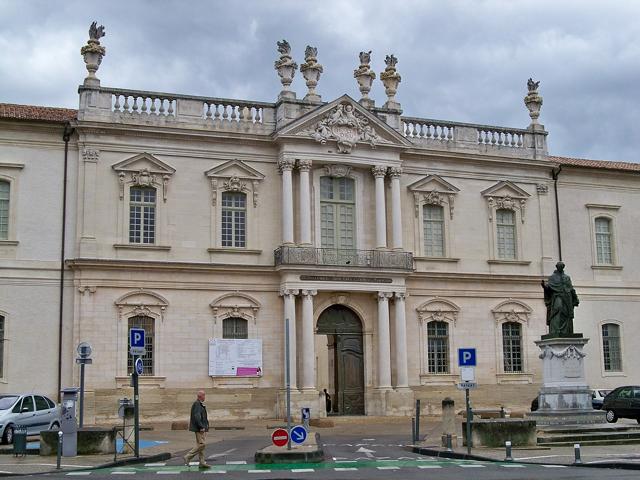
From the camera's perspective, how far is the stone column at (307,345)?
108 feet

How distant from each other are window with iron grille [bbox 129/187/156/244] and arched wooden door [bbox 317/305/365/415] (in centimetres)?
724

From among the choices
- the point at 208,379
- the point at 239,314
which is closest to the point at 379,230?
the point at 239,314

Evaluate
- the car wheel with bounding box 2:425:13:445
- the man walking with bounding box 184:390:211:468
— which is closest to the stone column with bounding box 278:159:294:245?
the car wheel with bounding box 2:425:13:445

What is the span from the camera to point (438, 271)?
36.2 meters

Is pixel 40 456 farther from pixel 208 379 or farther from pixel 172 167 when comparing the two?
pixel 172 167

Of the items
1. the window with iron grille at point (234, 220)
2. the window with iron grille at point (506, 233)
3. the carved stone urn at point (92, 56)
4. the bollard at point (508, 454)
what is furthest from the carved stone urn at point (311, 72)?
the bollard at point (508, 454)

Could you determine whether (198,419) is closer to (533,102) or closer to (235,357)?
(235,357)

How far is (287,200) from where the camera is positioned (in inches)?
1328

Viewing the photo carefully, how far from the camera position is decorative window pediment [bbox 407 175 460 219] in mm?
36469

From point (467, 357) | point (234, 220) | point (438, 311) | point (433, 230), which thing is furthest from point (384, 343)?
point (467, 357)

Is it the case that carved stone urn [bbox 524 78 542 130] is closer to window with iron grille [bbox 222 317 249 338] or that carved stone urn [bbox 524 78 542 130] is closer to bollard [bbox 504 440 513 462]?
window with iron grille [bbox 222 317 249 338]

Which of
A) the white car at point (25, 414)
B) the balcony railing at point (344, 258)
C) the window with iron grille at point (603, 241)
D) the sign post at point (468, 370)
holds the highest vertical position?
the window with iron grille at point (603, 241)

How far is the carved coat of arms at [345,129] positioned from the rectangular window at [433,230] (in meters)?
3.84

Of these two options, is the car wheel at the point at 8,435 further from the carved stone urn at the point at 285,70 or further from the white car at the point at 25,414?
the carved stone urn at the point at 285,70
